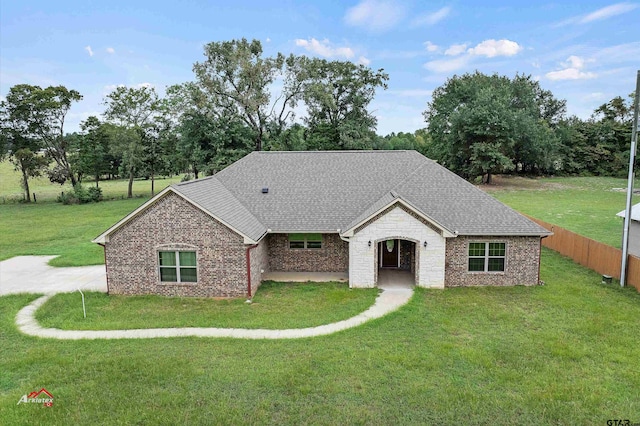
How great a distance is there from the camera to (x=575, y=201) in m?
40.5

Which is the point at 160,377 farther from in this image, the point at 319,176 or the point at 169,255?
the point at 319,176

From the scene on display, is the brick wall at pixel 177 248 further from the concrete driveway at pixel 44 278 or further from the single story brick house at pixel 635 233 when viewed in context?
the single story brick house at pixel 635 233

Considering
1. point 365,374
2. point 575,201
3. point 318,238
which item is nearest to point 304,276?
point 318,238

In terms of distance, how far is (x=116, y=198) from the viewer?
52.2m

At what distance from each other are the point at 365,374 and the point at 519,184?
169 ft

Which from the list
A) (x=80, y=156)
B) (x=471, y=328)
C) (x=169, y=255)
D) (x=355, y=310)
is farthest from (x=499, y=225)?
(x=80, y=156)

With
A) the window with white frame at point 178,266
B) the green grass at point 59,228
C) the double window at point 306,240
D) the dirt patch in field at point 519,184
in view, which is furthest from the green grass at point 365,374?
the dirt patch in field at point 519,184

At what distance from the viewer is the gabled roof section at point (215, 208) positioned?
15.4m

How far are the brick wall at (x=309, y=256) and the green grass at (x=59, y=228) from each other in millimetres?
10256

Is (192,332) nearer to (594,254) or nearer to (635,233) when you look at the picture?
(594,254)

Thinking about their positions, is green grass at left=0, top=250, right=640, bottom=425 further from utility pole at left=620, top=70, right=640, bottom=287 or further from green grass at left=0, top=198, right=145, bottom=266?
green grass at left=0, top=198, right=145, bottom=266

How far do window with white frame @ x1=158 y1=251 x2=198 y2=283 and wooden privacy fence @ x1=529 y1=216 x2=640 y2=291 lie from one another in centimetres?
1755

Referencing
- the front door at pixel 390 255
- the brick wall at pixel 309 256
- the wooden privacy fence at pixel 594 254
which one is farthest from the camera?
the front door at pixel 390 255

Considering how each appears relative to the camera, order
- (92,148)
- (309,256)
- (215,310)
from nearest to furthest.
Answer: (215,310) < (309,256) < (92,148)
